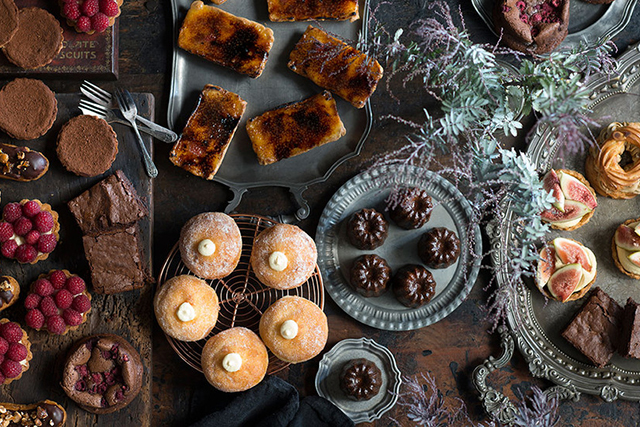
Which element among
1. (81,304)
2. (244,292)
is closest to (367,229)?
(244,292)

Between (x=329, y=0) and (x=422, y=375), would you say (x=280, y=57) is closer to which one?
(x=329, y=0)

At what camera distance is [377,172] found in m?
3.48

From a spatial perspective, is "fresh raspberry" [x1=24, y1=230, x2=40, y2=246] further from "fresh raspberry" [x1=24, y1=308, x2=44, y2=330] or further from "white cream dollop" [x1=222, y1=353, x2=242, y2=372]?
"white cream dollop" [x1=222, y1=353, x2=242, y2=372]

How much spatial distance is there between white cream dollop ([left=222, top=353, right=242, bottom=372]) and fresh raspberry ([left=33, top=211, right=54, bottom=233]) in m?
1.44

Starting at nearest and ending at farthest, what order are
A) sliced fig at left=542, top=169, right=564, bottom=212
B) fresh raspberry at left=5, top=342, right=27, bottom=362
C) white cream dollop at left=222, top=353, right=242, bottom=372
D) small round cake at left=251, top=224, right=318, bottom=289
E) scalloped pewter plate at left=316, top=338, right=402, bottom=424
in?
white cream dollop at left=222, top=353, right=242, bottom=372, small round cake at left=251, top=224, right=318, bottom=289, fresh raspberry at left=5, top=342, right=27, bottom=362, sliced fig at left=542, top=169, right=564, bottom=212, scalloped pewter plate at left=316, top=338, right=402, bottom=424

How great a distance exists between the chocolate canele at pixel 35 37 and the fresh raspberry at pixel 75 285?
4.81ft

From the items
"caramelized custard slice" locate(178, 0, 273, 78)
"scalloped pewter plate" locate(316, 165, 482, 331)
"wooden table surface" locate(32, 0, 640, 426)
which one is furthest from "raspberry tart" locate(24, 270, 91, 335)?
"caramelized custard slice" locate(178, 0, 273, 78)

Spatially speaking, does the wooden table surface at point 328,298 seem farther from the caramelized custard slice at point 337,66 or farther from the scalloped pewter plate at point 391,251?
the caramelized custard slice at point 337,66

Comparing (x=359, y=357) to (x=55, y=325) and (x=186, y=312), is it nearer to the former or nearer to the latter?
(x=186, y=312)

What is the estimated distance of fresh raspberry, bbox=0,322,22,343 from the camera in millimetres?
3195

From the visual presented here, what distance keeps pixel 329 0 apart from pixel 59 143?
2.03 meters

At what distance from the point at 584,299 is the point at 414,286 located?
124 centimetres

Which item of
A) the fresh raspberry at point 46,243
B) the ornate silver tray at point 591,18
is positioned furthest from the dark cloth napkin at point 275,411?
the ornate silver tray at point 591,18

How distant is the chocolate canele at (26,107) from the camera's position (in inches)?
129
